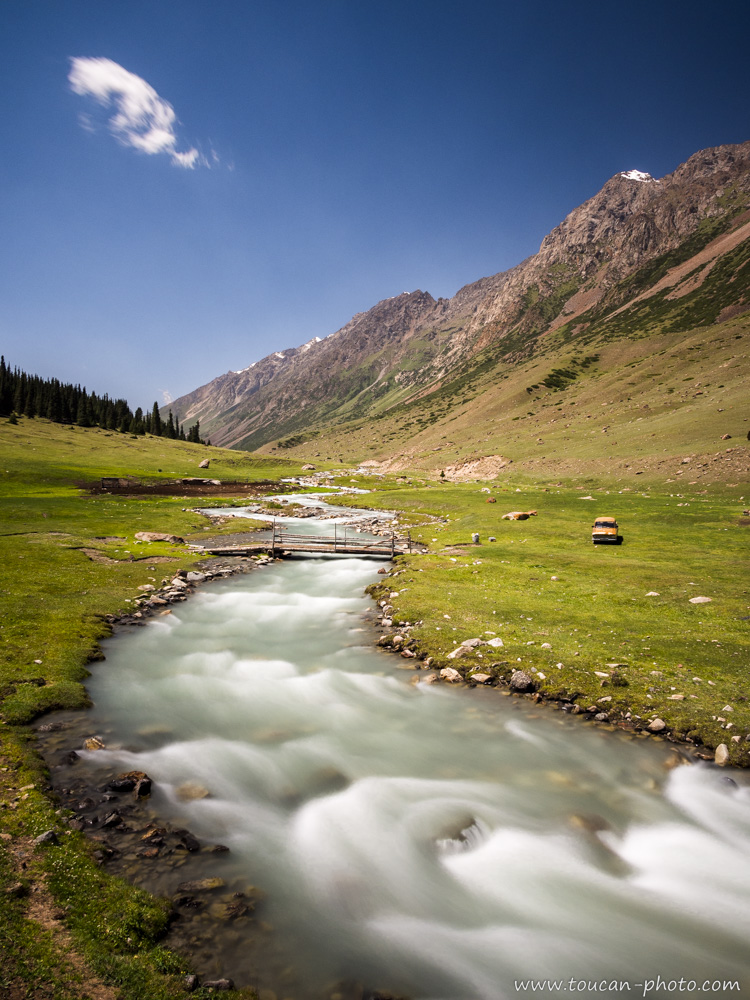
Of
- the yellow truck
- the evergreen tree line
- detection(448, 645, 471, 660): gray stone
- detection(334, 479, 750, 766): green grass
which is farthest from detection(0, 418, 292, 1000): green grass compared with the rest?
the evergreen tree line

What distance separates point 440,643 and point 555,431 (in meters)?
106

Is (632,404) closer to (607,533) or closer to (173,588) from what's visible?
(607,533)

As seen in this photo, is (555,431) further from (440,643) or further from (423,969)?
(423,969)

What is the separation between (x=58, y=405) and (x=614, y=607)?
18182 cm

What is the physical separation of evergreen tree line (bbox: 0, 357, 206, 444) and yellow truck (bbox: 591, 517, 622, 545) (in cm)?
15815

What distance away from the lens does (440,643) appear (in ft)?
59.1

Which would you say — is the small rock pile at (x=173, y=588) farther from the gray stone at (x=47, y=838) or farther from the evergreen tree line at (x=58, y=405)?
the evergreen tree line at (x=58, y=405)

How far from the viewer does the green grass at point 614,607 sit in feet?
45.1

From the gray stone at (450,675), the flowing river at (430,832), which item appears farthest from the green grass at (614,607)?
the flowing river at (430,832)

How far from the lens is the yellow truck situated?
1340 inches

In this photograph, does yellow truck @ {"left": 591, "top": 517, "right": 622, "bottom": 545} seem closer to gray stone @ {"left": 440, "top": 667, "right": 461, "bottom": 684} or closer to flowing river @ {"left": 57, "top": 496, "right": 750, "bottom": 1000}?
gray stone @ {"left": 440, "top": 667, "right": 461, "bottom": 684}

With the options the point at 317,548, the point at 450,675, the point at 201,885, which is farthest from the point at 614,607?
the point at 317,548

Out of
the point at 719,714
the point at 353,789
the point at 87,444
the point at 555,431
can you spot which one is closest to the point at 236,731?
the point at 353,789

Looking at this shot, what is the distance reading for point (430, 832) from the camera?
32.7ft
